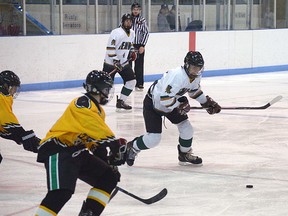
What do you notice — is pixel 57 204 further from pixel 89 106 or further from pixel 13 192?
pixel 13 192

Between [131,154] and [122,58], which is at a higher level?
[122,58]

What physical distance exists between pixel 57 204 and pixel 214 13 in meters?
11.2

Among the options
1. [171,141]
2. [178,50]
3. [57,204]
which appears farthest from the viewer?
[178,50]

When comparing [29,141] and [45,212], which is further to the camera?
[29,141]

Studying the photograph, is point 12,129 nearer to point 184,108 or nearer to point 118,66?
point 184,108

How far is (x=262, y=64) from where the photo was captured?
14453 mm

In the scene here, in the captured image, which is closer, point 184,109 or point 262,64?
point 184,109

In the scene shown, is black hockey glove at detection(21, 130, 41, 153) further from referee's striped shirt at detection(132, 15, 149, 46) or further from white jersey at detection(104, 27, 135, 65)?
referee's striped shirt at detection(132, 15, 149, 46)

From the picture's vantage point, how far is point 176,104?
5.09m

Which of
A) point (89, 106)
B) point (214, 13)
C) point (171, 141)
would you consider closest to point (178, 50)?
point (214, 13)

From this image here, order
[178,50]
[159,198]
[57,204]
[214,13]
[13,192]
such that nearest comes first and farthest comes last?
[57,204]
[159,198]
[13,192]
[178,50]
[214,13]

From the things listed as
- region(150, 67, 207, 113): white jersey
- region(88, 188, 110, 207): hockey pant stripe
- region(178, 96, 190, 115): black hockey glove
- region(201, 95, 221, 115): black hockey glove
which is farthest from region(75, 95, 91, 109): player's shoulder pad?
region(201, 95, 221, 115): black hockey glove

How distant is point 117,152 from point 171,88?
174 centimetres

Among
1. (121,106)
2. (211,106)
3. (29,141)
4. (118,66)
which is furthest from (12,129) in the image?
(118,66)
